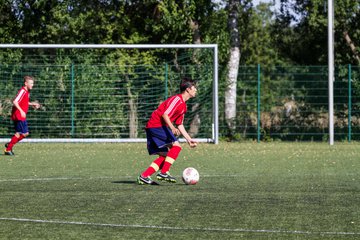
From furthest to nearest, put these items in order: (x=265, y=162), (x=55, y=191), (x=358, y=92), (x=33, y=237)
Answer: (x=358, y=92) < (x=265, y=162) < (x=55, y=191) < (x=33, y=237)

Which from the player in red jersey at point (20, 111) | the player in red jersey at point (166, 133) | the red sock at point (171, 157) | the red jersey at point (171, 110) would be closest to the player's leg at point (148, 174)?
the player in red jersey at point (166, 133)

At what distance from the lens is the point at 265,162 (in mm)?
18359

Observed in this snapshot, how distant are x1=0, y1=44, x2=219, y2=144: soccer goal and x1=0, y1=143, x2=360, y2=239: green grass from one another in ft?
27.1

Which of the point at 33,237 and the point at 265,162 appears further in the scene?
the point at 265,162

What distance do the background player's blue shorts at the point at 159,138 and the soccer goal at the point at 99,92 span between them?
1412 centimetres

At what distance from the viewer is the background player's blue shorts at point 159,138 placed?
13.2 meters

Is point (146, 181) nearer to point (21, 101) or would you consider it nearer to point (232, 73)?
point (21, 101)

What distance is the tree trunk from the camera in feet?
96.5

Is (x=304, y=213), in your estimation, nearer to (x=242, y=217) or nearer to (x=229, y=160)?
(x=242, y=217)

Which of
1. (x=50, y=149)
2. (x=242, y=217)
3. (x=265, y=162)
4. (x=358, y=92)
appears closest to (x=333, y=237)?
(x=242, y=217)

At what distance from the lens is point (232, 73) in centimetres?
3050

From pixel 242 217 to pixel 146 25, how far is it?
23380mm

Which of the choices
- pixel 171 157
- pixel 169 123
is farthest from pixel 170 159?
pixel 169 123

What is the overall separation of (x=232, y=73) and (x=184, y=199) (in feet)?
65.1
